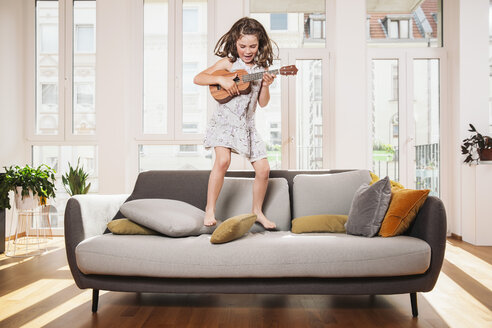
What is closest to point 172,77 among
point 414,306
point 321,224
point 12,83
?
point 12,83

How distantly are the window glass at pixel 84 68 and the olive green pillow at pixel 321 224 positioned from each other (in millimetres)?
3369

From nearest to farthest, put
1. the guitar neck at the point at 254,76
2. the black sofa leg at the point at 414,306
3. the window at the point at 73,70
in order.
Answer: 1. the black sofa leg at the point at 414,306
2. the guitar neck at the point at 254,76
3. the window at the point at 73,70

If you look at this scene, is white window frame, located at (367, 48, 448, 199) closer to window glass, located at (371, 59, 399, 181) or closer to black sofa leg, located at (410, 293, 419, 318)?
window glass, located at (371, 59, 399, 181)

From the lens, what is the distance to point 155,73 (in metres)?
4.79

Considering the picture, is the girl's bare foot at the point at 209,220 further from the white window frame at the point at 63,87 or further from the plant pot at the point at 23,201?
the white window frame at the point at 63,87

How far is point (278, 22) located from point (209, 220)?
3259 millimetres

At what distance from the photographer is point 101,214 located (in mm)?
2201

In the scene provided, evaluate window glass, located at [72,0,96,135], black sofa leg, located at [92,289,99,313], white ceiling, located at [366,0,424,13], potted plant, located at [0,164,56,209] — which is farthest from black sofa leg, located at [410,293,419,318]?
window glass, located at [72,0,96,135]

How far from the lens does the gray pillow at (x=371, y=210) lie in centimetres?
202

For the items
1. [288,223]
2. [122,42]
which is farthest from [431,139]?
[122,42]

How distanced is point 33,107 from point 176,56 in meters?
1.77

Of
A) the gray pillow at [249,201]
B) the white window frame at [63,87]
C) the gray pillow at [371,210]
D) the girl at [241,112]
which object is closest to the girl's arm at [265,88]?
the girl at [241,112]

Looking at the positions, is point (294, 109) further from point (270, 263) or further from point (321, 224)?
point (270, 263)

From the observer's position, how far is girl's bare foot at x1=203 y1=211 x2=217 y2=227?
86.5 inches
